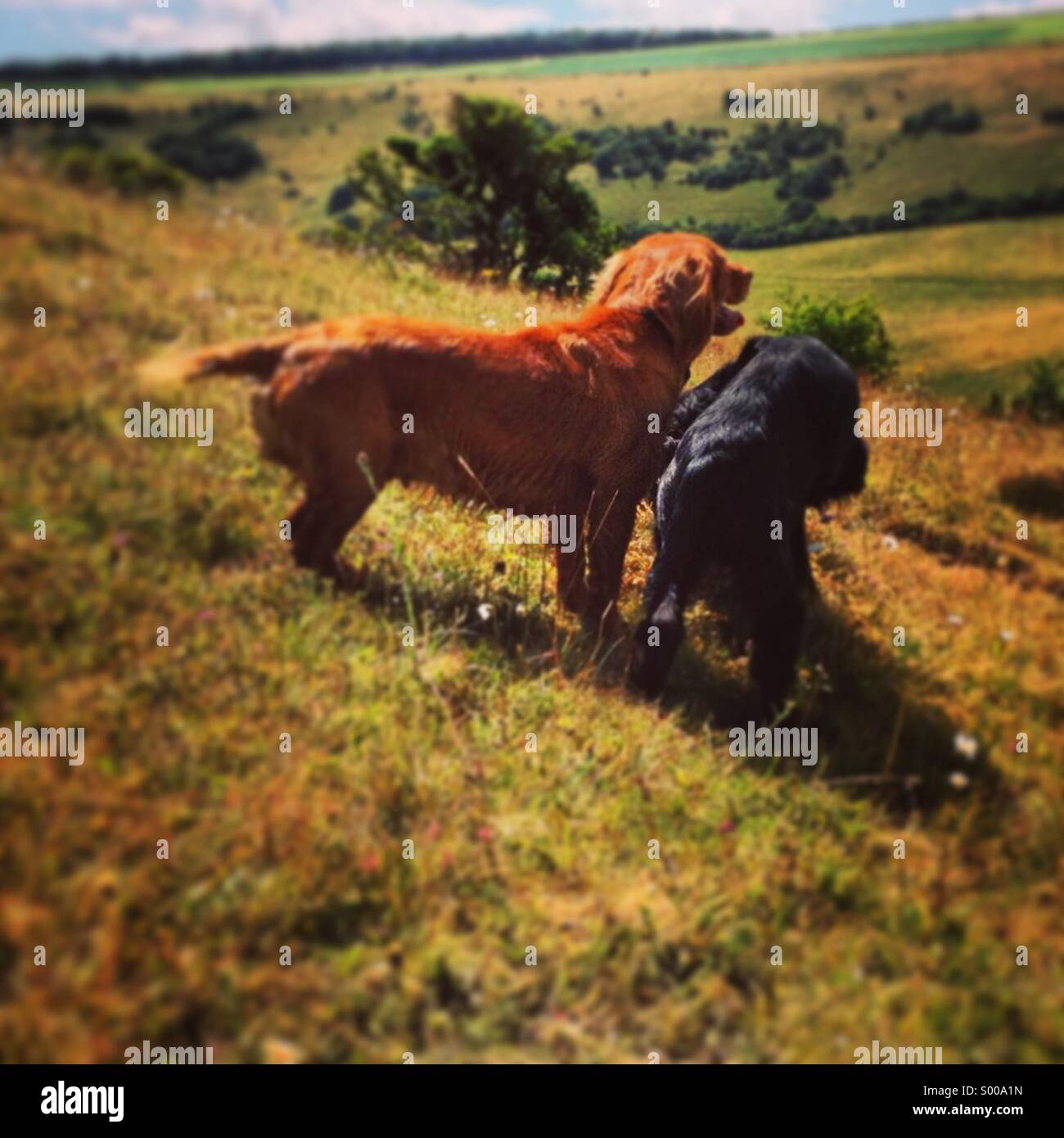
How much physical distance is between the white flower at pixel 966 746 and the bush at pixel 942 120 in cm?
625

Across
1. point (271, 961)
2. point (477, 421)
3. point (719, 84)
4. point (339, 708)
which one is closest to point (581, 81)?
point (719, 84)

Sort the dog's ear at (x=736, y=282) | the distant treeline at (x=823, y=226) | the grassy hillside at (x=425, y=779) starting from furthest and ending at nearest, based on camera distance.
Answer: the distant treeline at (x=823, y=226)
the dog's ear at (x=736, y=282)
the grassy hillside at (x=425, y=779)

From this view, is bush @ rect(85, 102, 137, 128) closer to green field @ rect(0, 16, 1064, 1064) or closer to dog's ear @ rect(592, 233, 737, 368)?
green field @ rect(0, 16, 1064, 1064)

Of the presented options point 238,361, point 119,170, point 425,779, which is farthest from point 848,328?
point 119,170

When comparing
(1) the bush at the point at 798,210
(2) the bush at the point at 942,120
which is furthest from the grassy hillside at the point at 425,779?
(2) the bush at the point at 942,120

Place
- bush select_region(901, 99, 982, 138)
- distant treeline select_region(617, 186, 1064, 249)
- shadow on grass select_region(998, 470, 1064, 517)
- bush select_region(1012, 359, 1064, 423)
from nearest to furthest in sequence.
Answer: distant treeline select_region(617, 186, 1064, 249)
shadow on grass select_region(998, 470, 1064, 517)
bush select_region(1012, 359, 1064, 423)
bush select_region(901, 99, 982, 138)

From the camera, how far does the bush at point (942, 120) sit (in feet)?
23.8

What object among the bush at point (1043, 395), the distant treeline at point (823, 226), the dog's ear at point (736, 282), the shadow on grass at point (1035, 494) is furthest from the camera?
the bush at point (1043, 395)

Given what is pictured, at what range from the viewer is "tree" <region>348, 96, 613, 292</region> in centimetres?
410

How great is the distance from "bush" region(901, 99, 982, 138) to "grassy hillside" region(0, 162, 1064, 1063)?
15.6 feet

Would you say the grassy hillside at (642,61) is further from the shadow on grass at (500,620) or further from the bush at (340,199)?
the shadow on grass at (500,620)

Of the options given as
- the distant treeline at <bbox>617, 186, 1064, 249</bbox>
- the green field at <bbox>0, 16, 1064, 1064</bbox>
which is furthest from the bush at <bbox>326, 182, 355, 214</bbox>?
the distant treeline at <bbox>617, 186, 1064, 249</bbox>

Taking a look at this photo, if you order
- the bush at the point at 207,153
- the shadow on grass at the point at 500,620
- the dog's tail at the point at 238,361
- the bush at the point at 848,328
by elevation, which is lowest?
the shadow on grass at the point at 500,620

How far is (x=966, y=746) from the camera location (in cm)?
300
